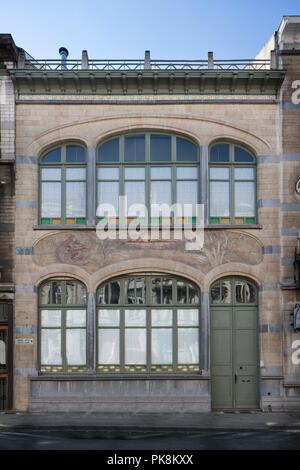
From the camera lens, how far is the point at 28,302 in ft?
58.6

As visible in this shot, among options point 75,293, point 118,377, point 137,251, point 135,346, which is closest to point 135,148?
point 137,251

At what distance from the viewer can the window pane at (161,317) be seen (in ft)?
59.6

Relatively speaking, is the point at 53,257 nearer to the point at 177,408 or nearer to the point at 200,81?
the point at 177,408

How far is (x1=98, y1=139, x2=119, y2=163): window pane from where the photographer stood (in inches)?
729

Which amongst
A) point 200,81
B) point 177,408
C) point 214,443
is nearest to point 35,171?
point 200,81

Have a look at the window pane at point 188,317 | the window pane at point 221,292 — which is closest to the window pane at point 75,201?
the window pane at point 188,317

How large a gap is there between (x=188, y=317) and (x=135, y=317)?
168 cm

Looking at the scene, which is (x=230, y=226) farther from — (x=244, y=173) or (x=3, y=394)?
(x=3, y=394)

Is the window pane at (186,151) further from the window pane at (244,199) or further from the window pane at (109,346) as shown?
the window pane at (109,346)

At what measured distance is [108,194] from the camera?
18469mm

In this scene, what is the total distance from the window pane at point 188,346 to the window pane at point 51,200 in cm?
546

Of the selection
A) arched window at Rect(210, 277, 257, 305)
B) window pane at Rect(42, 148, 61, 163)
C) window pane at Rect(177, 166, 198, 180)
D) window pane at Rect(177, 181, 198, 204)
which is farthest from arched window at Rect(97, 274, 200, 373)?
window pane at Rect(42, 148, 61, 163)

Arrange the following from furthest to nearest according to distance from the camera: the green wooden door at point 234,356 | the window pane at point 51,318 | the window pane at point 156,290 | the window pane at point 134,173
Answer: the window pane at point 134,173 → the window pane at point 156,290 → the window pane at point 51,318 → the green wooden door at point 234,356

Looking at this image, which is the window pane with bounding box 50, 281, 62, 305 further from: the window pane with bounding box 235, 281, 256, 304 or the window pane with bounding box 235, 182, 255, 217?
the window pane with bounding box 235, 182, 255, 217
